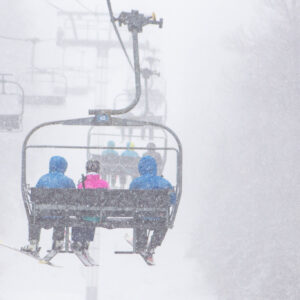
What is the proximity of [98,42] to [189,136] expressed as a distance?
1421 inches

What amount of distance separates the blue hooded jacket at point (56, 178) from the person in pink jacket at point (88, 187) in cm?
18

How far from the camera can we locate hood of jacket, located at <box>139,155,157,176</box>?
572cm

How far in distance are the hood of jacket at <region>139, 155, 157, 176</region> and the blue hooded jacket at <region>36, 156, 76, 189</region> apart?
2.51ft

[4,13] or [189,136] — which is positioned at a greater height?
[4,13]

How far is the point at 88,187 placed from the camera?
238 inches

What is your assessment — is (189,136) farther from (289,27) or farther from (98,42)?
(98,42)

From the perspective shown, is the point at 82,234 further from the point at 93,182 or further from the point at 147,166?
the point at 147,166

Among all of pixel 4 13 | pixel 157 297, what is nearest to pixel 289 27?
pixel 157 297

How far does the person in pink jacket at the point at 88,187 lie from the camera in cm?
602

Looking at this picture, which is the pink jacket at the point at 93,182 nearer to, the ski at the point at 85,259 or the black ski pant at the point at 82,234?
the black ski pant at the point at 82,234

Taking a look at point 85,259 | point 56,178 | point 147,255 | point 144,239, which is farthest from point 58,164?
point 147,255

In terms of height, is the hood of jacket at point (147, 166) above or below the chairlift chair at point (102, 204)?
above

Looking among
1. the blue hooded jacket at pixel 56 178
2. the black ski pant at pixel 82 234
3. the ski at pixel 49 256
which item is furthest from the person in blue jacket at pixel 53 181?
the black ski pant at pixel 82 234

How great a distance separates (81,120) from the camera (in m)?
5.17
